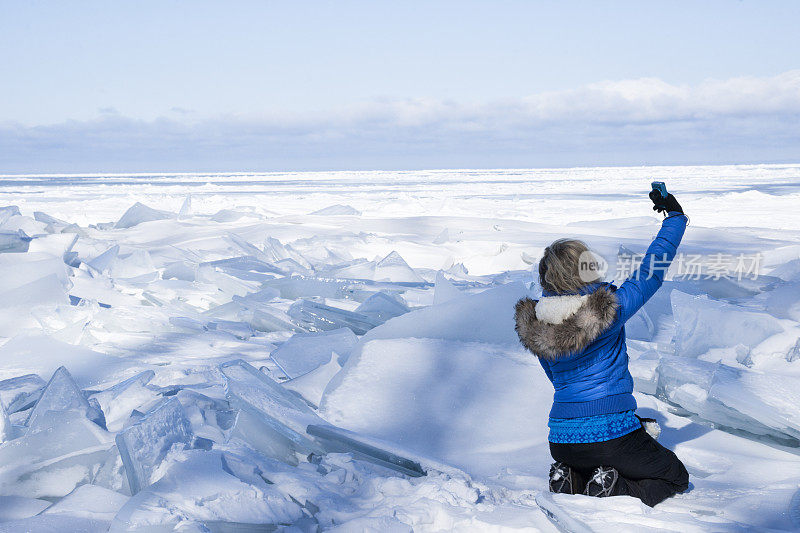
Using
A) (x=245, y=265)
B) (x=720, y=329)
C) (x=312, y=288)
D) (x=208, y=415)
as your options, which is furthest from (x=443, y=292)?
(x=245, y=265)

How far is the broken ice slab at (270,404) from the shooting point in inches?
79.8

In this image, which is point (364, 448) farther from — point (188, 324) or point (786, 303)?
point (786, 303)

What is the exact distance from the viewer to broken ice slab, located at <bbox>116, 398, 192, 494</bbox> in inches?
68.1

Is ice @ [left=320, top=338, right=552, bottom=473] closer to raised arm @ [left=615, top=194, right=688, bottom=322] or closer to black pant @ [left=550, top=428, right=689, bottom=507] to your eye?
black pant @ [left=550, top=428, right=689, bottom=507]

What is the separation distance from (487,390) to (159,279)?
328 cm

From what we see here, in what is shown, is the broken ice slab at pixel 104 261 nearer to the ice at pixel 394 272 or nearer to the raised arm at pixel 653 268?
the ice at pixel 394 272

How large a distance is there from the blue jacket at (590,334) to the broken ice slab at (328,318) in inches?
67.0

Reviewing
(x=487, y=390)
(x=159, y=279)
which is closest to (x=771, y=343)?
(x=487, y=390)

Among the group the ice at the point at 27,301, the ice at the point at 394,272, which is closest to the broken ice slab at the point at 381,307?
the ice at the point at 394,272

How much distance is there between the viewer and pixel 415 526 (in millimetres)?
1638

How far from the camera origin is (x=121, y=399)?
7.84 ft

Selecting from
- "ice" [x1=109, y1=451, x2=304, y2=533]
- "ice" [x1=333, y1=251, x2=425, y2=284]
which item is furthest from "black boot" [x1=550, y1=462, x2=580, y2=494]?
"ice" [x1=333, y1=251, x2=425, y2=284]

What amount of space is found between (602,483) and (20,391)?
1992mm

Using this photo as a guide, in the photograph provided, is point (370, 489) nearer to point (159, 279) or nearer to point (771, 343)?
point (771, 343)
